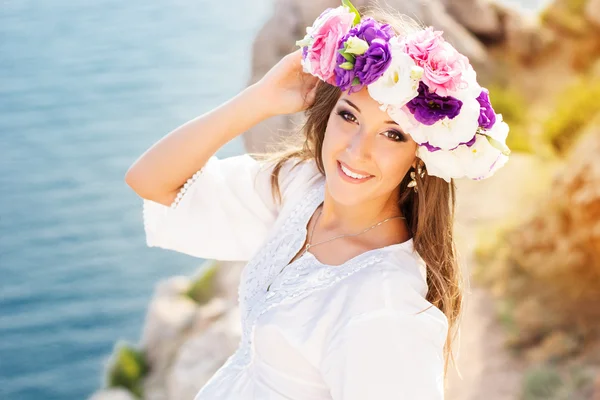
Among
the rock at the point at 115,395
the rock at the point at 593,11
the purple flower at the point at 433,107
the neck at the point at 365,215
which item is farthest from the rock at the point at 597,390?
the rock at the point at 593,11

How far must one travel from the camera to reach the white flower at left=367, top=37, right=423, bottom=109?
1781mm

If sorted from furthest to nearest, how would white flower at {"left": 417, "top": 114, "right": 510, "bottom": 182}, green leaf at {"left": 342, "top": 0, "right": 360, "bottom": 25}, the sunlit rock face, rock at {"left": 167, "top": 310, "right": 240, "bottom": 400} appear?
the sunlit rock face → rock at {"left": 167, "top": 310, "right": 240, "bottom": 400} → green leaf at {"left": 342, "top": 0, "right": 360, "bottom": 25} → white flower at {"left": 417, "top": 114, "right": 510, "bottom": 182}

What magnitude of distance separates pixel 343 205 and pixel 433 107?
492 millimetres

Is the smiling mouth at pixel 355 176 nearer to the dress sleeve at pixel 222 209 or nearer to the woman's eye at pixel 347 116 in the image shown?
the woman's eye at pixel 347 116

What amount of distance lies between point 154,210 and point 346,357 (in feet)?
3.13

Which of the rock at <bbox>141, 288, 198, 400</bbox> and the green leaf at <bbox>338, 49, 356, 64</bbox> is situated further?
the rock at <bbox>141, 288, 198, 400</bbox>

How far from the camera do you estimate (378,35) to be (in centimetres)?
186

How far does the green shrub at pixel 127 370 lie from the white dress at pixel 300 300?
570 centimetres

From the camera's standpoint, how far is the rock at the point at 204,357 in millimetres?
5348

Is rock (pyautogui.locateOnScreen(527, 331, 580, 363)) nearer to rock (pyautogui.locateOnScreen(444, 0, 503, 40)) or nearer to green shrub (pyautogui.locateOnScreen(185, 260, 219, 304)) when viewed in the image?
green shrub (pyautogui.locateOnScreen(185, 260, 219, 304))

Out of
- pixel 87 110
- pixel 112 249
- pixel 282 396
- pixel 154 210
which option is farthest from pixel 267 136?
pixel 87 110

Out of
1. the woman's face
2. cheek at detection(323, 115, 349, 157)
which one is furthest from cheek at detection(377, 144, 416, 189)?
cheek at detection(323, 115, 349, 157)

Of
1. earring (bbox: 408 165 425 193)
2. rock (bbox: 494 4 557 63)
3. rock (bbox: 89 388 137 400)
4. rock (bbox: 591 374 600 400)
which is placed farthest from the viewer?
rock (bbox: 494 4 557 63)

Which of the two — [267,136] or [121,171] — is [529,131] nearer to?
[267,136]
